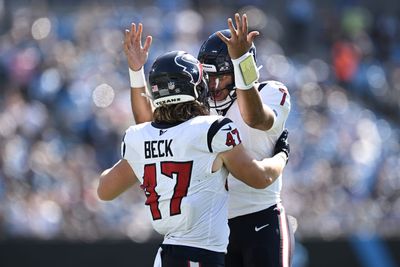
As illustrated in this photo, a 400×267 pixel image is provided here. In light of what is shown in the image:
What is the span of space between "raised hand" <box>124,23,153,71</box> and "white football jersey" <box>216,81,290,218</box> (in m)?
0.66

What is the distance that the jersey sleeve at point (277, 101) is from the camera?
5.82m

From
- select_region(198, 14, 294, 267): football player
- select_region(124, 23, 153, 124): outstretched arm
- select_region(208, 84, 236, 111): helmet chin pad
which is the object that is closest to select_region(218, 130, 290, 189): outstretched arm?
select_region(198, 14, 294, 267): football player

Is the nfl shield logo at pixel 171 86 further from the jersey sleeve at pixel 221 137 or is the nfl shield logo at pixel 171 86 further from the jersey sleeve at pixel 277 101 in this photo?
the jersey sleeve at pixel 277 101

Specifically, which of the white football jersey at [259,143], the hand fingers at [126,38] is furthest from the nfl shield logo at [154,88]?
the hand fingers at [126,38]

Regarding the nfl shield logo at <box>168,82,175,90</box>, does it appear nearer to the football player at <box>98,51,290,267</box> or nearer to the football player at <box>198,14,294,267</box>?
the football player at <box>98,51,290,267</box>

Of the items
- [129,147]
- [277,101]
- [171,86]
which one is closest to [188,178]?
[129,147]

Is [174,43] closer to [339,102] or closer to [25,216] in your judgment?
[339,102]

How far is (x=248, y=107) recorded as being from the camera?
5.38 m

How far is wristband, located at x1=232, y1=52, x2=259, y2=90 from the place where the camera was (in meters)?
5.35

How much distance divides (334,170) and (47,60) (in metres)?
4.37

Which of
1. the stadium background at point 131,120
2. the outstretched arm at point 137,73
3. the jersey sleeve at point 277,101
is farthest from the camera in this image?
the stadium background at point 131,120

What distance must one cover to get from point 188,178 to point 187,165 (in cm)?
7

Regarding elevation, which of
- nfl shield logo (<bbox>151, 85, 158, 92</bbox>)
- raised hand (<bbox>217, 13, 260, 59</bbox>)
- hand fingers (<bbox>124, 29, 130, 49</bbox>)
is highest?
hand fingers (<bbox>124, 29, 130, 49</bbox>)

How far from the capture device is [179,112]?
5.29m
